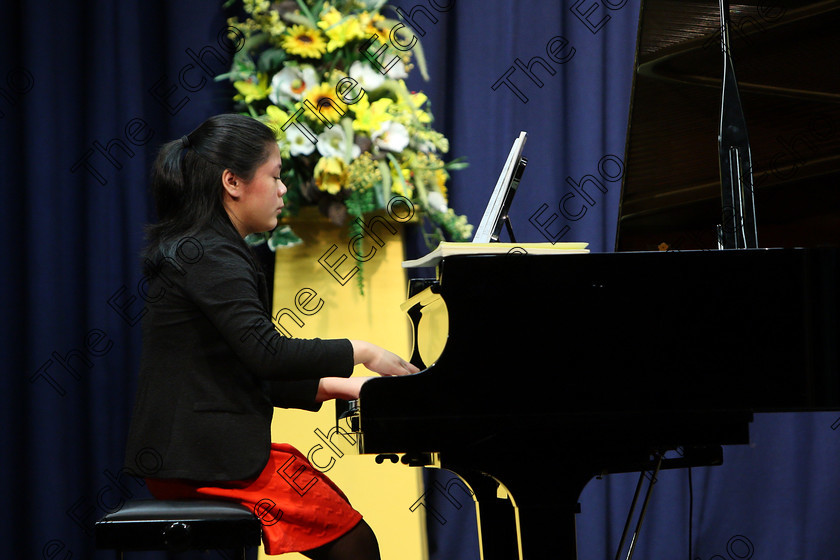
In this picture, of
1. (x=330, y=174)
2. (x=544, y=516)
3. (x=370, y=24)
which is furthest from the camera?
(x=370, y=24)

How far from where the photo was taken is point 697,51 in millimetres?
2023

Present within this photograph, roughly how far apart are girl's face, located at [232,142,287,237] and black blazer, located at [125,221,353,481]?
80 millimetres

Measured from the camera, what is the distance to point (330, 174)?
8.14 ft

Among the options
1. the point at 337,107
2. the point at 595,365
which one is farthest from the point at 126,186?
the point at 595,365

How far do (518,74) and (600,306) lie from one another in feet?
6.04

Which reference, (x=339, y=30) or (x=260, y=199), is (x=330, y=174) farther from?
(x=260, y=199)

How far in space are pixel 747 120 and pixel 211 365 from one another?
1412 millimetres

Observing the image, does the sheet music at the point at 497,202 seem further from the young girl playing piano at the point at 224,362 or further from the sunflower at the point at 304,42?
the sunflower at the point at 304,42

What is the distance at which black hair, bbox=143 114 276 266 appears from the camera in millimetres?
1896

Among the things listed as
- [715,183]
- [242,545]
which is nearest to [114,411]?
[242,545]

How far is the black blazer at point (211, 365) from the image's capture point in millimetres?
1719

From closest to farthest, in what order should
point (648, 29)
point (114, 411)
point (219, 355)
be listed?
point (219, 355) < point (648, 29) < point (114, 411)

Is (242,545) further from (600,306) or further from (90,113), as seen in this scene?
(90,113)

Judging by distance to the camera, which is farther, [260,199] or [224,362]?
[260,199]
